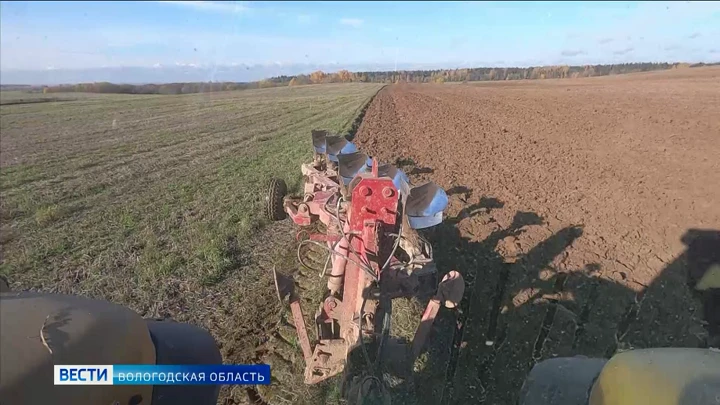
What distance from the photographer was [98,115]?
118 ft

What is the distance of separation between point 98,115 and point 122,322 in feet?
128

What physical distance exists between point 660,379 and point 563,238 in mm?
5700

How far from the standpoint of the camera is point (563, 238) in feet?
24.0

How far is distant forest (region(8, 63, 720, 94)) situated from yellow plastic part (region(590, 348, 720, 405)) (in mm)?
35610

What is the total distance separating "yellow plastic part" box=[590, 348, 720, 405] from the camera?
1.82m

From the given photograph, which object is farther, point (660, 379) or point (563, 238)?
point (563, 238)

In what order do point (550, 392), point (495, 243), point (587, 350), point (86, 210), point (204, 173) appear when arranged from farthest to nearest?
point (204, 173)
point (86, 210)
point (495, 243)
point (587, 350)
point (550, 392)

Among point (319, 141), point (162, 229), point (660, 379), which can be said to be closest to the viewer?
point (660, 379)

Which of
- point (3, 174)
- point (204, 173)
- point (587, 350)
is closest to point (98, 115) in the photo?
point (3, 174)

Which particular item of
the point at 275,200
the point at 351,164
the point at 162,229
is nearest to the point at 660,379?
the point at 351,164

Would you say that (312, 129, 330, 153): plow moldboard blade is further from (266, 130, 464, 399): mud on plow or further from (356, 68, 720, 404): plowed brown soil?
(266, 130, 464, 399): mud on plow

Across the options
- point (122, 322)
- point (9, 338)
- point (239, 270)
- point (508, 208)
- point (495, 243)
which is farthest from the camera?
point (508, 208)

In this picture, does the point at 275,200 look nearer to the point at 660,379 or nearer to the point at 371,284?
the point at 371,284

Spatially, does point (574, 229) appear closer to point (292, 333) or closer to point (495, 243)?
point (495, 243)
